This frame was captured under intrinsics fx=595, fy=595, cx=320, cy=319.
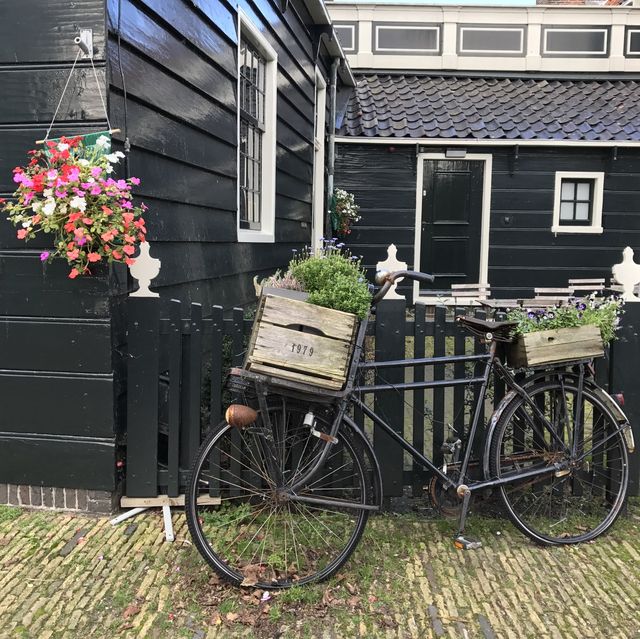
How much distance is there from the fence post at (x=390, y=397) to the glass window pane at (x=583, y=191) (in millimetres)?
8297

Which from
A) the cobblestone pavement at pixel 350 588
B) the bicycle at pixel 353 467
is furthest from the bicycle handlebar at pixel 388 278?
the cobblestone pavement at pixel 350 588

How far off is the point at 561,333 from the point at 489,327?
0.38m

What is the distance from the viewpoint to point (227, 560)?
2.77m

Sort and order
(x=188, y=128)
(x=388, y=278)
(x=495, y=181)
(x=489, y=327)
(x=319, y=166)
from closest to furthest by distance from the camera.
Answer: (x=388, y=278) → (x=489, y=327) → (x=188, y=128) → (x=319, y=166) → (x=495, y=181)

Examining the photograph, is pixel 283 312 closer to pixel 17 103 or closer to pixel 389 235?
pixel 17 103

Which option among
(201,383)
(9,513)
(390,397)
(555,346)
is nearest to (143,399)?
(201,383)

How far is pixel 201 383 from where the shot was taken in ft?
10.8

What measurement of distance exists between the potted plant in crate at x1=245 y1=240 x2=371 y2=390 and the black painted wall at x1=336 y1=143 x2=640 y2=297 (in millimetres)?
7604

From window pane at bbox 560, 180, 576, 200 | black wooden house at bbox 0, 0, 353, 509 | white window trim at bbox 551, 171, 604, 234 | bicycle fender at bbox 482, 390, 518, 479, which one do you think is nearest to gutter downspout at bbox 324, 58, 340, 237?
white window trim at bbox 551, 171, 604, 234

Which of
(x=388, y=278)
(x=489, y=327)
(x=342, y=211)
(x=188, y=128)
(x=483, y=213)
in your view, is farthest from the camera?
(x=483, y=213)

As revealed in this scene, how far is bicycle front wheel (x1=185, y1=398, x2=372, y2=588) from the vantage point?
266 cm

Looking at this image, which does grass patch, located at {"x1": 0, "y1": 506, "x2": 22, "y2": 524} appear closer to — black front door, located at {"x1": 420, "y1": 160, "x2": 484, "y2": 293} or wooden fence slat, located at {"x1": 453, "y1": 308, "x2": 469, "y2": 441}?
Answer: wooden fence slat, located at {"x1": 453, "y1": 308, "x2": 469, "y2": 441}

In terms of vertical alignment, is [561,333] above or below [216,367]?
above

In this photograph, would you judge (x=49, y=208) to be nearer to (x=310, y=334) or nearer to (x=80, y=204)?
(x=80, y=204)
